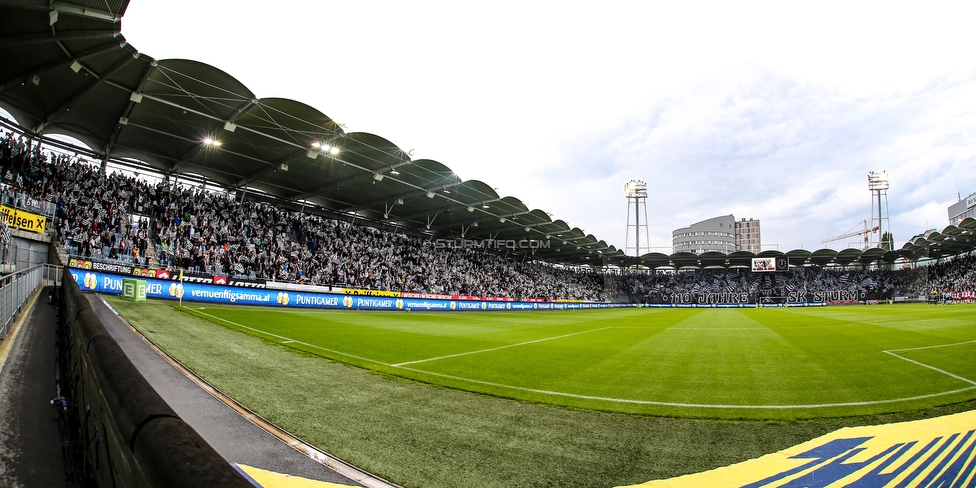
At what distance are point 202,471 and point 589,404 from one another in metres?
5.18

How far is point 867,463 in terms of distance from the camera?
3248mm

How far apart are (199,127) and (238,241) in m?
8.32

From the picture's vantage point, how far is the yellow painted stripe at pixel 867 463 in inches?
118

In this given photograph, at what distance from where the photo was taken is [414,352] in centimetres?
968

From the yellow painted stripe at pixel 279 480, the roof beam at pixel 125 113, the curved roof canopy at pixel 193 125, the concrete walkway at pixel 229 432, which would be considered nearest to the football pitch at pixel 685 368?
the concrete walkway at pixel 229 432

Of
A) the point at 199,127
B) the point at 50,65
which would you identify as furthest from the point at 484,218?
the point at 50,65

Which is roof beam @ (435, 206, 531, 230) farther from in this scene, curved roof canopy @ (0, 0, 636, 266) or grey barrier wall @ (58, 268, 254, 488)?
grey barrier wall @ (58, 268, 254, 488)

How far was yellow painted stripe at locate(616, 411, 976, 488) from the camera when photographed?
3010 millimetres

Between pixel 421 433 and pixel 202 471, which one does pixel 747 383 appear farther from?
pixel 202 471

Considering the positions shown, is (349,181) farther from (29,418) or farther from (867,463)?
(867,463)

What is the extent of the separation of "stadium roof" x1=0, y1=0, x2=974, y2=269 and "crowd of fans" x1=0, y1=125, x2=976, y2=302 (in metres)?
1.89

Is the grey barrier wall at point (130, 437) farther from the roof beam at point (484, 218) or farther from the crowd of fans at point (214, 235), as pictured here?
the roof beam at point (484, 218)

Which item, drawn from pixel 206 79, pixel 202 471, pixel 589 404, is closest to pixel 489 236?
pixel 206 79

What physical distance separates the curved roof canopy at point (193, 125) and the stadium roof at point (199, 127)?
0.06 m
